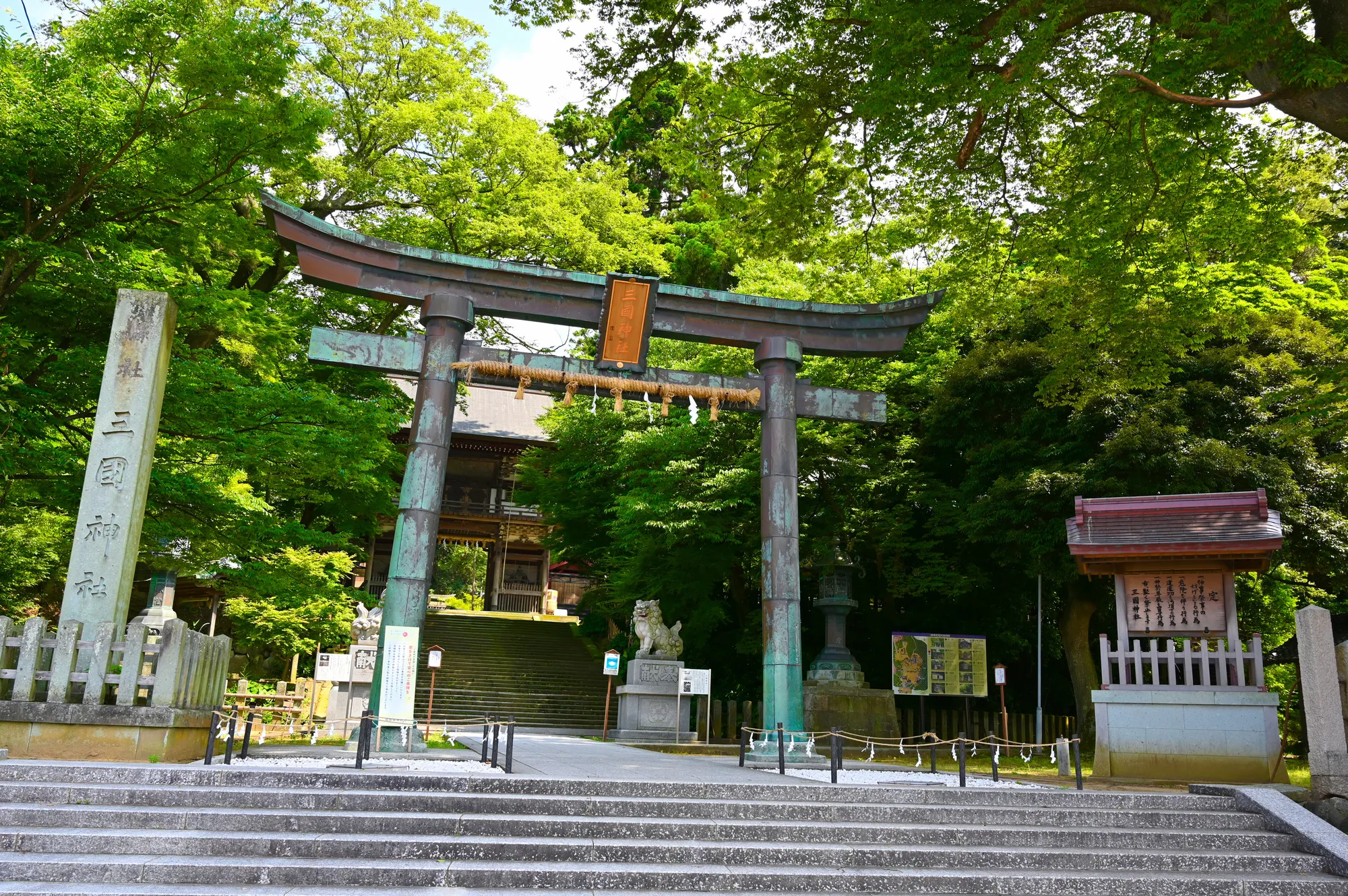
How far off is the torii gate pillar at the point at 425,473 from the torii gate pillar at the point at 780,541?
13.2ft

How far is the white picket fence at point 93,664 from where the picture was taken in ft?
26.8

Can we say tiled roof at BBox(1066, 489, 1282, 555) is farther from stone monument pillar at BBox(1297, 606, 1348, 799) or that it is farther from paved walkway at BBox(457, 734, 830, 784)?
paved walkway at BBox(457, 734, 830, 784)

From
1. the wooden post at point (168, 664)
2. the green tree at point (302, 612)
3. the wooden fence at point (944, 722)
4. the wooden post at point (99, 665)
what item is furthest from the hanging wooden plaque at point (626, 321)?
the green tree at point (302, 612)

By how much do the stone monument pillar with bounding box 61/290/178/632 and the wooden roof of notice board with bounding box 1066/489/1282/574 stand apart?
11.3 m

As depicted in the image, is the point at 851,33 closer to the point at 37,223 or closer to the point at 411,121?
the point at 37,223

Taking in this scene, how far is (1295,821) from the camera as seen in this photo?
7.55 metres

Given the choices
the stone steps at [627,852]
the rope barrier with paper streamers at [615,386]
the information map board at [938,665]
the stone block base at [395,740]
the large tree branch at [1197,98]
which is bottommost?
the stone steps at [627,852]

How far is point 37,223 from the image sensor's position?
10.7 m

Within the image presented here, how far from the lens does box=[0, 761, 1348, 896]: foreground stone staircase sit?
5.79 meters

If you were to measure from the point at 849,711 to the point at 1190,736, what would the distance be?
678cm

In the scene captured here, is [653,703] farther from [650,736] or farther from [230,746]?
[230,746]

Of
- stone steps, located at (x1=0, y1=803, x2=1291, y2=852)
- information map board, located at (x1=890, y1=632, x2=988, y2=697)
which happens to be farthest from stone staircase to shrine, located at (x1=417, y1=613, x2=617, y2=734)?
stone steps, located at (x1=0, y1=803, x2=1291, y2=852)

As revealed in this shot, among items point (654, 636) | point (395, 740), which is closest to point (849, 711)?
point (654, 636)

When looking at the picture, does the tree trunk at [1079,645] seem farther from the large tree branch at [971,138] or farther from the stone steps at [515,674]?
the stone steps at [515,674]
